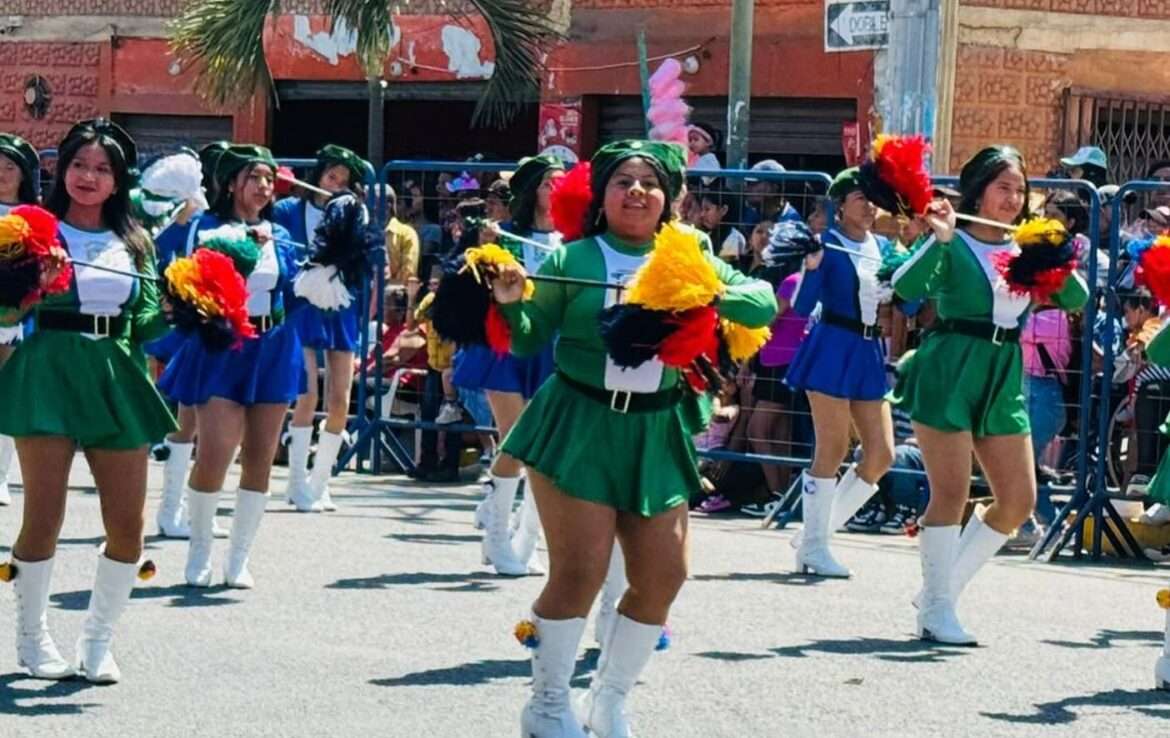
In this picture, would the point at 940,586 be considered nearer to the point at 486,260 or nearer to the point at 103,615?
the point at 486,260

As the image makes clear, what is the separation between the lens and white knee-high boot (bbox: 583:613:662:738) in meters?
7.05

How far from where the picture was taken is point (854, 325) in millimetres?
11086

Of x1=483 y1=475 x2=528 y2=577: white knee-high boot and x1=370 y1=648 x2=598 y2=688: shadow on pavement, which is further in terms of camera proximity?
x1=483 y1=475 x2=528 y2=577: white knee-high boot

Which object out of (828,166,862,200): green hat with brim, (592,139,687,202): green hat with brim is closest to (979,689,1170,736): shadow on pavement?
(592,139,687,202): green hat with brim

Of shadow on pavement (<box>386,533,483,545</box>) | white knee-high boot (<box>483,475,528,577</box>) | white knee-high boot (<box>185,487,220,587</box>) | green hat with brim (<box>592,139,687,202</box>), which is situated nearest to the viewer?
green hat with brim (<box>592,139,687,202</box>)

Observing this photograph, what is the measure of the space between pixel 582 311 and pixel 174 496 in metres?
5.38

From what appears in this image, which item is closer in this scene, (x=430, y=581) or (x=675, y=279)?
(x=675, y=279)

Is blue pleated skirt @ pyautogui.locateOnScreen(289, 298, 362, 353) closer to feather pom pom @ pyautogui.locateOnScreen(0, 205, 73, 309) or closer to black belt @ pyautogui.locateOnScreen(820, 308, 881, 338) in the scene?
black belt @ pyautogui.locateOnScreen(820, 308, 881, 338)

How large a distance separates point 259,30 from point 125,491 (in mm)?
11313

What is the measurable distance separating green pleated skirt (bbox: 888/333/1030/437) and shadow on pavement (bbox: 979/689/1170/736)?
1193 millimetres

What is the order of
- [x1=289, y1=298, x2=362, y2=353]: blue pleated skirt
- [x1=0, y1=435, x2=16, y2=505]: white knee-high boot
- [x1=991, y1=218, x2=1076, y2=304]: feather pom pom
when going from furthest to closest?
[x1=0, y1=435, x2=16, y2=505]: white knee-high boot → [x1=289, y1=298, x2=362, y2=353]: blue pleated skirt → [x1=991, y1=218, x2=1076, y2=304]: feather pom pom

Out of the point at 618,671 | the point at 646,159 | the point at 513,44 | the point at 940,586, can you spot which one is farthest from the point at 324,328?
the point at 513,44

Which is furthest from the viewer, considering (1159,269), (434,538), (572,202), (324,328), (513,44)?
(513,44)

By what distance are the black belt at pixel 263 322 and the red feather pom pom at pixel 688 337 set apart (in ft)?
12.0
